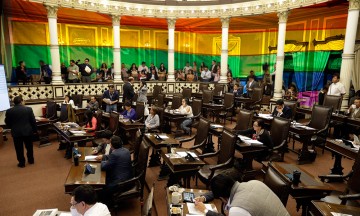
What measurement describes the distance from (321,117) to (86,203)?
5838 mm

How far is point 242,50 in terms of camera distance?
15.3 meters

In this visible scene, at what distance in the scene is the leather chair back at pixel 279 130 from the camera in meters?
5.28

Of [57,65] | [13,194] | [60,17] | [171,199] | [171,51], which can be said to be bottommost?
[13,194]

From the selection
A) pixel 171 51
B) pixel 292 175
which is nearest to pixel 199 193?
pixel 292 175

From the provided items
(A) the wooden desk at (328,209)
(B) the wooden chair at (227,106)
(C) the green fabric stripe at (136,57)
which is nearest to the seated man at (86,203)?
(A) the wooden desk at (328,209)

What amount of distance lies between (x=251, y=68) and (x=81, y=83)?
30.7ft

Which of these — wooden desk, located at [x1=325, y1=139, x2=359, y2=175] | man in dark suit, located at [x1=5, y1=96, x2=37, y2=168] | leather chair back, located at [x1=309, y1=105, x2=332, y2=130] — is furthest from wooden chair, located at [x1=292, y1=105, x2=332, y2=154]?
man in dark suit, located at [x1=5, y1=96, x2=37, y2=168]

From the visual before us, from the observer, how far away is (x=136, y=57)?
15.4 m

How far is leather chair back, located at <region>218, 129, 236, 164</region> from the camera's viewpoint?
4398 mm

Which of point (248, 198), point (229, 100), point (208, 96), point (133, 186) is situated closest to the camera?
point (248, 198)

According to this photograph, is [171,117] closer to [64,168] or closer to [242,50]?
[64,168]

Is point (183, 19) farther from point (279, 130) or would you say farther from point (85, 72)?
point (279, 130)

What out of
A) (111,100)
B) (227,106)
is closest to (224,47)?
(227,106)

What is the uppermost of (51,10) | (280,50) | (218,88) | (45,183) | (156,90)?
(51,10)
